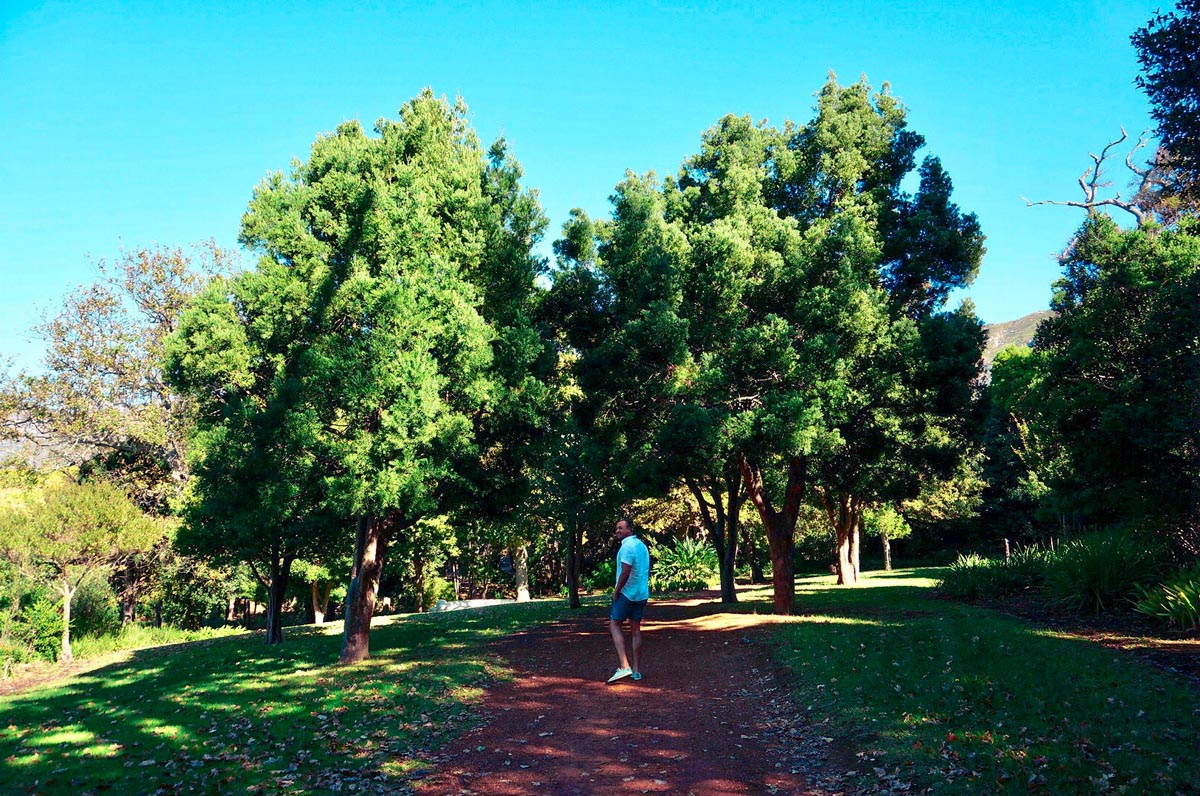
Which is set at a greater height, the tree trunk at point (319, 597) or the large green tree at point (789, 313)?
the large green tree at point (789, 313)

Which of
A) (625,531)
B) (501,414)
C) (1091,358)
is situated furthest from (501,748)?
(1091,358)

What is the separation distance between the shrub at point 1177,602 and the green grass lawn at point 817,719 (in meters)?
1.50

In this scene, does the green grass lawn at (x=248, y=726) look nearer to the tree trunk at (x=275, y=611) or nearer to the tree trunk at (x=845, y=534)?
the tree trunk at (x=275, y=611)

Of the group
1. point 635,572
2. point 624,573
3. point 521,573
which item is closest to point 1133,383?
point 635,572

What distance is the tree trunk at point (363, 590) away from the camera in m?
12.9

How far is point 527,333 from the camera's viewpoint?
1345 centimetres

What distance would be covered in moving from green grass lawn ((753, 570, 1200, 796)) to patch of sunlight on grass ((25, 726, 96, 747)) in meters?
7.65

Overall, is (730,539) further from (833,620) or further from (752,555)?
(752,555)

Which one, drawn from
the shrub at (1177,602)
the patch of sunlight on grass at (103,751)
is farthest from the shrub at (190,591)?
the shrub at (1177,602)

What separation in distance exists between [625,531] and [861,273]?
831cm

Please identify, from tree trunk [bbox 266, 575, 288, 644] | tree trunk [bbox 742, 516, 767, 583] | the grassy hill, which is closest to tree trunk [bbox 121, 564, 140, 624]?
tree trunk [bbox 266, 575, 288, 644]

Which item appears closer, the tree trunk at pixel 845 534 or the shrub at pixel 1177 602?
the shrub at pixel 1177 602

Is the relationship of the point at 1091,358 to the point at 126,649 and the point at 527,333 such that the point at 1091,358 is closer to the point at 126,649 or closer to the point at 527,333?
the point at 527,333

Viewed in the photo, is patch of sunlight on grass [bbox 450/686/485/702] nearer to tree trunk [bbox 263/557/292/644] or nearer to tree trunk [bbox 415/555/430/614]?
tree trunk [bbox 263/557/292/644]
